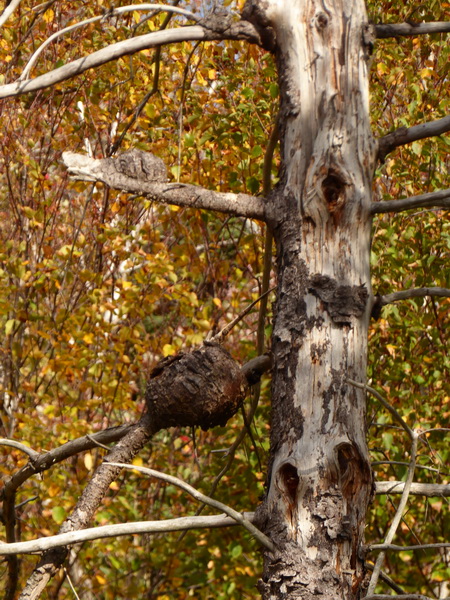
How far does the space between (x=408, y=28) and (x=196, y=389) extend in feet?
4.60

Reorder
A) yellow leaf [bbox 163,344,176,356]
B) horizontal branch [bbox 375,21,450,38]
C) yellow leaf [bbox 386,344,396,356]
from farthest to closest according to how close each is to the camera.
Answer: yellow leaf [bbox 163,344,176,356]
yellow leaf [bbox 386,344,396,356]
horizontal branch [bbox 375,21,450,38]

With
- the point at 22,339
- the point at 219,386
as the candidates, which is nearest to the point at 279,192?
the point at 219,386

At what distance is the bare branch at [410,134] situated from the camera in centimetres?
236

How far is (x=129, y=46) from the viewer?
2.37 m

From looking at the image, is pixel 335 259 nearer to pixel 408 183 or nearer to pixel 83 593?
pixel 408 183

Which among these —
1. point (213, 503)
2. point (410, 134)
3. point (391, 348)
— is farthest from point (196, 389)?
point (391, 348)

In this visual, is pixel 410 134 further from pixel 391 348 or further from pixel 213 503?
pixel 391 348

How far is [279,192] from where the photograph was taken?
235cm

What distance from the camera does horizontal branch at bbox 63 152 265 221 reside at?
2.35 m

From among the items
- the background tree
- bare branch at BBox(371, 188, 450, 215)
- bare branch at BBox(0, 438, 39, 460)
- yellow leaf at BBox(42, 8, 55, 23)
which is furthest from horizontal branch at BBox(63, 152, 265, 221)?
yellow leaf at BBox(42, 8, 55, 23)

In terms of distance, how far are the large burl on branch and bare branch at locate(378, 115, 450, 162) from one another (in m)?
0.83

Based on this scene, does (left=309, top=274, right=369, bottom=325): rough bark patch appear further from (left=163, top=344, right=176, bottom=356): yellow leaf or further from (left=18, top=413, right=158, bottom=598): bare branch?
(left=163, top=344, right=176, bottom=356): yellow leaf

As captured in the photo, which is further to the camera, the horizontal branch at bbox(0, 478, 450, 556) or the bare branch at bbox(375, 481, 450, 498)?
the bare branch at bbox(375, 481, 450, 498)

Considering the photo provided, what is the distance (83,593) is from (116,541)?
108 centimetres
